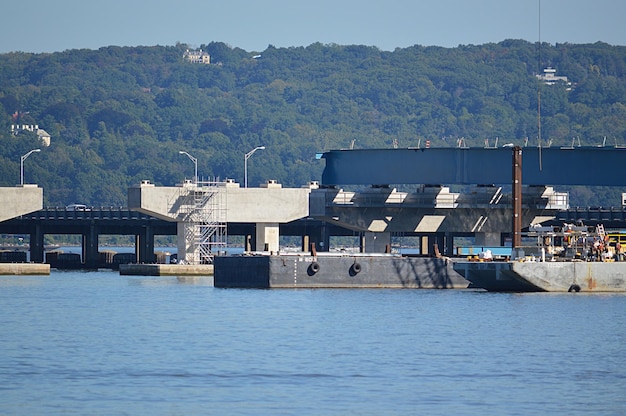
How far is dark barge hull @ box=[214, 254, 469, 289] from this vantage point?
Answer: 354 feet

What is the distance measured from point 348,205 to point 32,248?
54.8m

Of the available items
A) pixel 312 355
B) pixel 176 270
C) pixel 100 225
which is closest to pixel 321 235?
pixel 100 225

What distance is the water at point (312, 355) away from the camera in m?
51.0

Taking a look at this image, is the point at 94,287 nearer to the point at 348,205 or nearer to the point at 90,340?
the point at 348,205

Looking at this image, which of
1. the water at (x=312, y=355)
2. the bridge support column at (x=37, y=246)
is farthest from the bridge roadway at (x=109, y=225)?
the water at (x=312, y=355)

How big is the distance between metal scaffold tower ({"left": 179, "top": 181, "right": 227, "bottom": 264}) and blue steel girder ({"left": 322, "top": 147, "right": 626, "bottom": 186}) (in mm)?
13397

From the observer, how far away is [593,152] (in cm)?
11206

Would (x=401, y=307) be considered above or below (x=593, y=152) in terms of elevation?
below

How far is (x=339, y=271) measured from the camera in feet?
354

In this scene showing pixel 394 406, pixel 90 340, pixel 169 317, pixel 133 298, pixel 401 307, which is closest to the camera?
pixel 394 406

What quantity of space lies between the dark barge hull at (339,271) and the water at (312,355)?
A: 331 inches

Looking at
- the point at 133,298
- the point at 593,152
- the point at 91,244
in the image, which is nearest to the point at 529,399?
the point at 133,298

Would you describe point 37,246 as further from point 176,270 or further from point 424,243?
point 424,243

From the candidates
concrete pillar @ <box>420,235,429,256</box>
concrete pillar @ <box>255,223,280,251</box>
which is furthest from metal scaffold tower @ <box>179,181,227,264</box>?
concrete pillar @ <box>420,235,429,256</box>
